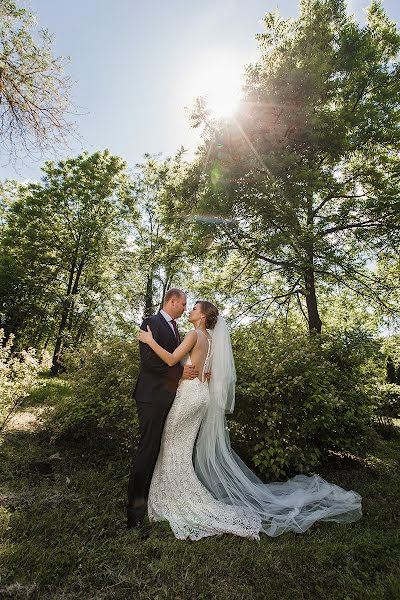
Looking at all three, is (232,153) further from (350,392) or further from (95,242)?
(95,242)

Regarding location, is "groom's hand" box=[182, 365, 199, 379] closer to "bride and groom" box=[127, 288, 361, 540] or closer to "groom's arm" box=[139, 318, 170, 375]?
"bride and groom" box=[127, 288, 361, 540]

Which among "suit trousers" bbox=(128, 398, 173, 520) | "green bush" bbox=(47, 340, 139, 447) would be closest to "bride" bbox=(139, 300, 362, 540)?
"suit trousers" bbox=(128, 398, 173, 520)

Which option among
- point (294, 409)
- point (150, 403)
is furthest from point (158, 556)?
point (294, 409)

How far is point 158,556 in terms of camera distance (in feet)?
11.2

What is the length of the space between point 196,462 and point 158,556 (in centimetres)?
141

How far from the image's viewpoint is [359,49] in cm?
1020

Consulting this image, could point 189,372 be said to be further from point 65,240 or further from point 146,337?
point 65,240

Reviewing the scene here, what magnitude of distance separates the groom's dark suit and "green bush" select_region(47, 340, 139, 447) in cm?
192

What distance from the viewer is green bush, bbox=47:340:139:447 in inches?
248

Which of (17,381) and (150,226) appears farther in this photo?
(150,226)

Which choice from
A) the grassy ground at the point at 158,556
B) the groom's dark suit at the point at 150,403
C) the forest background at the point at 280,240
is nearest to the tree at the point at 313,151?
the forest background at the point at 280,240

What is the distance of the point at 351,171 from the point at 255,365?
736cm

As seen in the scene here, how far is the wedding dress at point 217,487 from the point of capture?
3.98 metres

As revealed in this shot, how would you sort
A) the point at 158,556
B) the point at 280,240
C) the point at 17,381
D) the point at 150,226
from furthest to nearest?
the point at 150,226 → the point at 280,240 → the point at 17,381 → the point at 158,556
